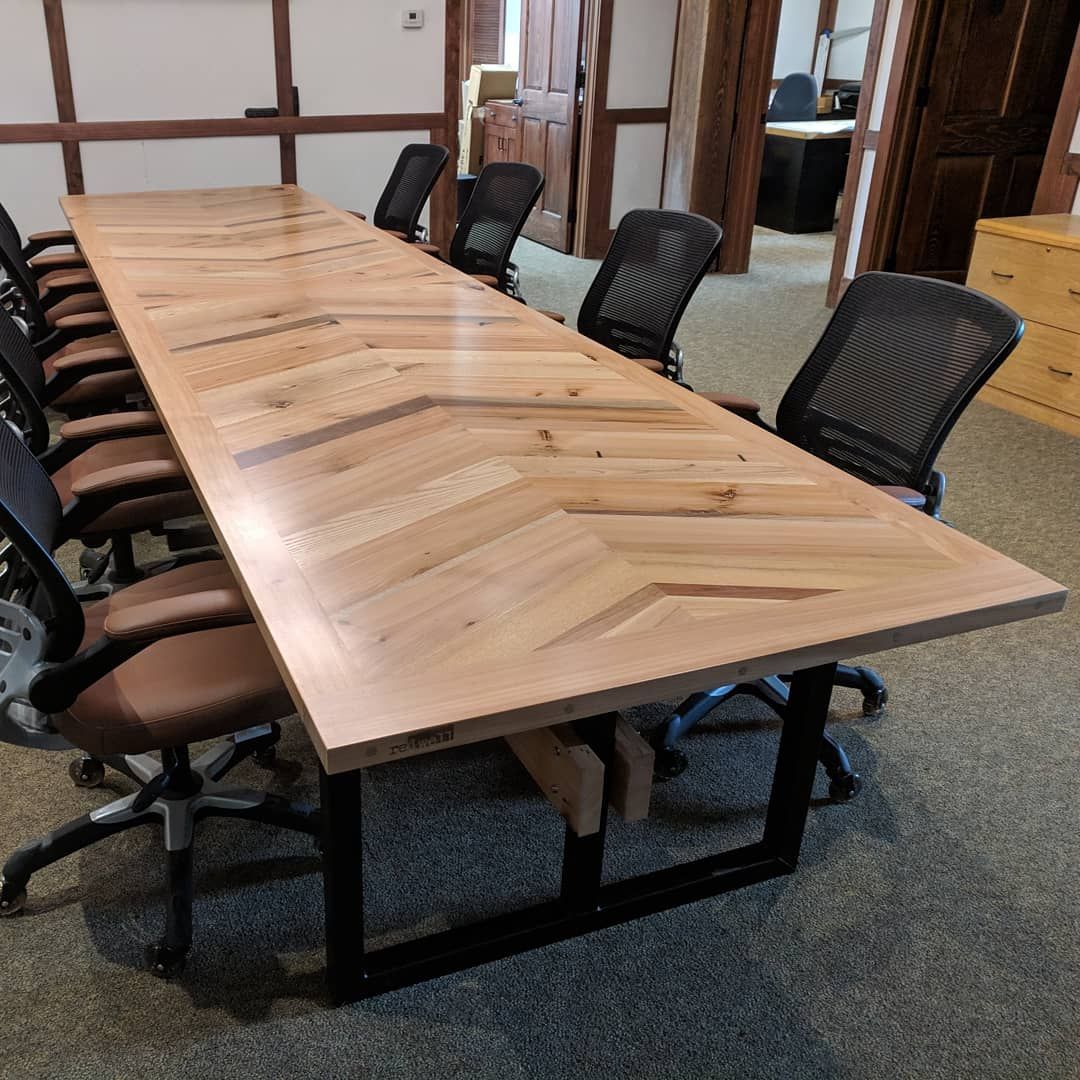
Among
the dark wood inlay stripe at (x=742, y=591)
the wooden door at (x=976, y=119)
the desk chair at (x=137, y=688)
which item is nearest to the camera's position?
the dark wood inlay stripe at (x=742, y=591)

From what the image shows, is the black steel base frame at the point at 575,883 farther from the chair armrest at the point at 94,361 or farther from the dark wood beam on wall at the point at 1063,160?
the dark wood beam on wall at the point at 1063,160

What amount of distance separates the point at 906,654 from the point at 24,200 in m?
4.84

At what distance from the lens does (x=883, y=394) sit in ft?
7.16

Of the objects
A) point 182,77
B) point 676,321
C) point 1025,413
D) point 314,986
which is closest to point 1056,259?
point 1025,413

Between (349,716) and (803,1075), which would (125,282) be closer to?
(349,716)

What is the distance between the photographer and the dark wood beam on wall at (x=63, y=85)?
5125 millimetres

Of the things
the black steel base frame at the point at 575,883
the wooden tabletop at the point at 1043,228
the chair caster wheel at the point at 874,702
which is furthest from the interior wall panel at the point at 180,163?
the black steel base frame at the point at 575,883

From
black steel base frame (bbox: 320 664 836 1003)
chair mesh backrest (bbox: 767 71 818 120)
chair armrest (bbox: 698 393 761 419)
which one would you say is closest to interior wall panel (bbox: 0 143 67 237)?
chair armrest (bbox: 698 393 761 419)

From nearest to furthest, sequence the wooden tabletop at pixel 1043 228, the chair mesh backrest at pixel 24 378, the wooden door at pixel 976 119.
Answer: the chair mesh backrest at pixel 24 378 → the wooden tabletop at pixel 1043 228 → the wooden door at pixel 976 119

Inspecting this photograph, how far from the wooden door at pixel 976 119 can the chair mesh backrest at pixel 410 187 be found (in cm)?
268

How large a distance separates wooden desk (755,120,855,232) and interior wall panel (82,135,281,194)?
390 cm

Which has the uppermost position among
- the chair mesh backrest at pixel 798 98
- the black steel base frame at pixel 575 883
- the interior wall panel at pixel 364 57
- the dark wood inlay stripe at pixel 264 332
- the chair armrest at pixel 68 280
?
the interior wall panel at pixel 364 57

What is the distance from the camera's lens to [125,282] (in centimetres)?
308

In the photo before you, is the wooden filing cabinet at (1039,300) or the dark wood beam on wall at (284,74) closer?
the wooden filing cabinet at (1039,300)
